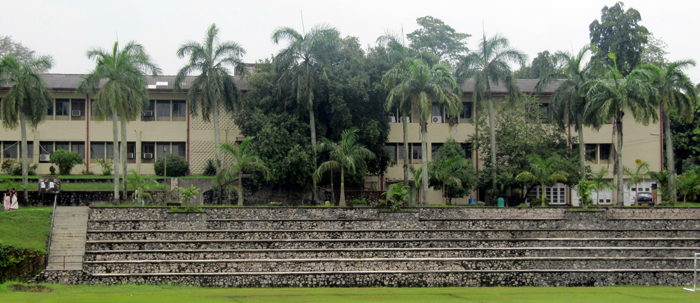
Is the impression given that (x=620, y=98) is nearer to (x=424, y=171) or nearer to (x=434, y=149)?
(x=424, y=171)

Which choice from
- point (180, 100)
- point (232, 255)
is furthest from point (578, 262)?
point (180, 100)

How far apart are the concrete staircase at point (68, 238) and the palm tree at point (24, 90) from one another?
626cm

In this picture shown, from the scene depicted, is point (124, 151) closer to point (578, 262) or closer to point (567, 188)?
point (578, 262)

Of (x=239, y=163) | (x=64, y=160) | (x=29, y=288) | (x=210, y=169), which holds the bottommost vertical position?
(x=29, y=288)

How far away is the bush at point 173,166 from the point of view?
38.5 metres

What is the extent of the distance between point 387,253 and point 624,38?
35289 mm

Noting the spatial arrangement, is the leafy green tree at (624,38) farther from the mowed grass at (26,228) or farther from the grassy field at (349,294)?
the mowed grass at (26,228)

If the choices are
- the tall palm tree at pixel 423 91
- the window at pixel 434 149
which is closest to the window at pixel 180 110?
the tall palm tree at pixel 423 91

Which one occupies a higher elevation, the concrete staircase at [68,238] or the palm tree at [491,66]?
the palm tree at [491,66]

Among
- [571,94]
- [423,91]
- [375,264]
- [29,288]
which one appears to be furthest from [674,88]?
[29,288]

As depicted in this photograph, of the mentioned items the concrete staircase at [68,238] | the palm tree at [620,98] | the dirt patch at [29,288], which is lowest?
the dirt patch at [29,288]

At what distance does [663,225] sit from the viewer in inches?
1129

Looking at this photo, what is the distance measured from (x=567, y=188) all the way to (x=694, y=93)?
10.7 metres

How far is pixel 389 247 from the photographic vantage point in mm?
26484
